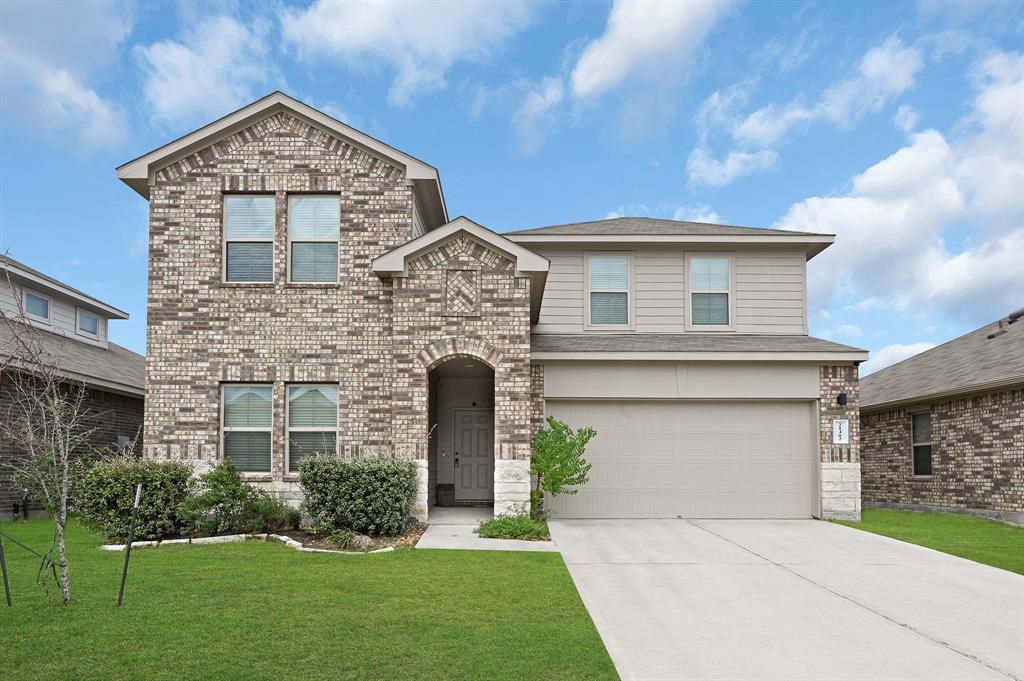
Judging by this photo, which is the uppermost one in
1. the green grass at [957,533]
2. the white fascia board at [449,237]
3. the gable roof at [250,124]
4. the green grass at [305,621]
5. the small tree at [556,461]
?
the gable roof at [250,124]

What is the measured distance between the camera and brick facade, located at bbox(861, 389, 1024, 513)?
15750 mm

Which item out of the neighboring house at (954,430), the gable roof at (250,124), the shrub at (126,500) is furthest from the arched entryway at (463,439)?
the neighboring house at (954,430)

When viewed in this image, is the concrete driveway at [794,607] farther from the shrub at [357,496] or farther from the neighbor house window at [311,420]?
the neighbor house window at [311,420]

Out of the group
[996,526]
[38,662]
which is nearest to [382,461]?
[38,662]

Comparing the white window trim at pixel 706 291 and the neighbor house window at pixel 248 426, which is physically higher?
the white window trim at pixel 706 291

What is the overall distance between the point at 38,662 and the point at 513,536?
7.32m

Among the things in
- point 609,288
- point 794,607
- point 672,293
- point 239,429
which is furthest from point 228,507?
point 672,293

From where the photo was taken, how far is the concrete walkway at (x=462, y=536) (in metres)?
11.6

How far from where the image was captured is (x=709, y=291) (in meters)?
17.6

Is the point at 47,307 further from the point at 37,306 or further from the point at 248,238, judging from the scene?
the point at 248,238

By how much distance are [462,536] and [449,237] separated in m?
5.05

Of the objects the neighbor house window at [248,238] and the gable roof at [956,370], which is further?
the gable roof at [956,370]

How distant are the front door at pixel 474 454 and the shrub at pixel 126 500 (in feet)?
21.5

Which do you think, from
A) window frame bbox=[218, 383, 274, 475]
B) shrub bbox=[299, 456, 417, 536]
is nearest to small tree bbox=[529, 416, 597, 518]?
shrub bbox=[299, 456, 417, 536]
